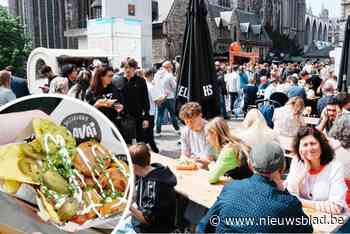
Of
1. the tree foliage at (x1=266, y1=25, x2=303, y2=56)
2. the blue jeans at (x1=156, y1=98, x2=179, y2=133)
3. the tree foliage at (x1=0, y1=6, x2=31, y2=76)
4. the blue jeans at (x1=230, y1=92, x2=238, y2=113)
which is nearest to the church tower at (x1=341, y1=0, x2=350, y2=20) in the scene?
the blue jeans at (x1=230, y1=92, x2=238, y2=113)

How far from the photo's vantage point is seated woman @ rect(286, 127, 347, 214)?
2934mm

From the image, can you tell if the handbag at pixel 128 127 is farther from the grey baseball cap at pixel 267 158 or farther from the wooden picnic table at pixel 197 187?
the grey baseball cap at pixel 267 158

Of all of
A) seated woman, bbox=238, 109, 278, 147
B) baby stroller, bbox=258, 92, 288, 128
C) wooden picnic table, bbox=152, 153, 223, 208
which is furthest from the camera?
baby stroller, bbox=258, 92, 288, 128

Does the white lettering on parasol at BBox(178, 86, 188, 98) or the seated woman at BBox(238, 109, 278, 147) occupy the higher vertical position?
the white lettering on parasol at BBox(178, 86, 188, 98)

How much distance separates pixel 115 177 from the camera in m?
1.38

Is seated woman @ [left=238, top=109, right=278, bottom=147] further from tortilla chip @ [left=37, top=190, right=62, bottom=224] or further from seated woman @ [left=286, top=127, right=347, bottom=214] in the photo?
tortilla chip @ [left=37, top=190, right=62, bottom=224]

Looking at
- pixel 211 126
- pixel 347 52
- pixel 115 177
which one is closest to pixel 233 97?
pixel 347 52

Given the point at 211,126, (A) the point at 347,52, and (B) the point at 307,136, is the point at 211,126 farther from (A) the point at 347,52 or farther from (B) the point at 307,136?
(A) the point at 347,52

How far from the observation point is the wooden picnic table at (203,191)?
8.68ft

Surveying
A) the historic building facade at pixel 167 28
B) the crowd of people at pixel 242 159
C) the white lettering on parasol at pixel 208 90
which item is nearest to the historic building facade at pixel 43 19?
the historic building facade at pixel 167 28

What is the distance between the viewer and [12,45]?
3109cm

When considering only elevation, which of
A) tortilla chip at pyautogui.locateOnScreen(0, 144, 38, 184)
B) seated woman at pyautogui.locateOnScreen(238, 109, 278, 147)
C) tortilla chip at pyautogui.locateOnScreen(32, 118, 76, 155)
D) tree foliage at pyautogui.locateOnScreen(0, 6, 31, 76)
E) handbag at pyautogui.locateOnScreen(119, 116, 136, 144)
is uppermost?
tree foliage at pyautogui.locateOnScreen(0, 6, 31, 76)

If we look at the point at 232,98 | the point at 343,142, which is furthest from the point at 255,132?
the point at 232,98

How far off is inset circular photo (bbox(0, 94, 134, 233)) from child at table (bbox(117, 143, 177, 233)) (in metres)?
1.46
